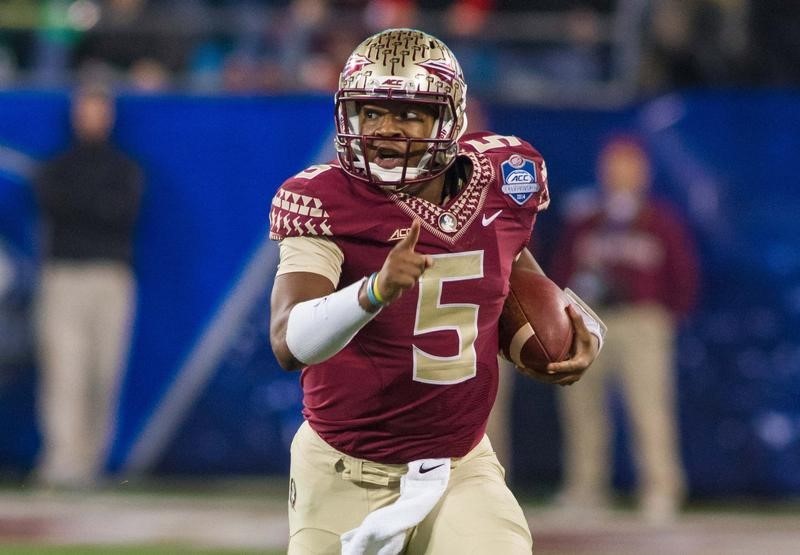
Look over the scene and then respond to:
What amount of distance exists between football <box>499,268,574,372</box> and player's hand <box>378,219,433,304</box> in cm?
70

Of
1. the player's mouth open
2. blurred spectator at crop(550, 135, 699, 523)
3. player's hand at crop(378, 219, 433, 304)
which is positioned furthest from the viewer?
blurred spectator at crop(550, 135, 699, 523)

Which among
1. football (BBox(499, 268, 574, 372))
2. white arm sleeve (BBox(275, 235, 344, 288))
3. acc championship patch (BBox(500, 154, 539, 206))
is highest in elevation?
acc championship patch (BBox(500, 154, 539, 206))

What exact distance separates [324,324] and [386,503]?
58 cm

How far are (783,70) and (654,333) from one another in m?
2.21

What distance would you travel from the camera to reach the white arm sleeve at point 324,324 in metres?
3.06

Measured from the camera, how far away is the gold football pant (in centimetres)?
338

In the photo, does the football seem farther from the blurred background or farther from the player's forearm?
the blurred background

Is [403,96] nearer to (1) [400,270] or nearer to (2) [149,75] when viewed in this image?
(1) [400,270]

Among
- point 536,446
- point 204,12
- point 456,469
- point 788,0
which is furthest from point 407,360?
point 788,0

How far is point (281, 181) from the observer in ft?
26.7

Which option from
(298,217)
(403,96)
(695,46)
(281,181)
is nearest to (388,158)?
(403,96)

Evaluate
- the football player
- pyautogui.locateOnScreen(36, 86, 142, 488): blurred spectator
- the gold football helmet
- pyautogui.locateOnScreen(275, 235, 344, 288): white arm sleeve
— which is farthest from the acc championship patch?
pyautogui.locateOnScreen(36, 86, 142, 488): blurred spectator

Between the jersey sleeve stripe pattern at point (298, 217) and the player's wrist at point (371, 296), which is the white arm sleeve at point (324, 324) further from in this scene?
the jersey sleeve stripe pattern at point (298, 217)

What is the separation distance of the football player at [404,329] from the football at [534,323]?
42mm
